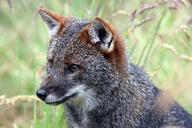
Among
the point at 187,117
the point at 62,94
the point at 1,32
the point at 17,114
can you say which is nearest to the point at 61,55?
the point at 62,94

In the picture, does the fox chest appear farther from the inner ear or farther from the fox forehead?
the inner ear

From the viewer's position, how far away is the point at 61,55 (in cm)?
441

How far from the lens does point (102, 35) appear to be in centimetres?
432

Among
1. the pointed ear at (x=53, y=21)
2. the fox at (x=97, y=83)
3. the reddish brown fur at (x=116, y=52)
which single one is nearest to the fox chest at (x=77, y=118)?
the fox at (x=97, y=83)

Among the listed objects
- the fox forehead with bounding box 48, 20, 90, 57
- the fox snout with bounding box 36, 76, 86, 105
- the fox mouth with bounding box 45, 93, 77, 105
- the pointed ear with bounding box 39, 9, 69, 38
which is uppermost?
the pointed ear with bounding box 39, 9, 69, 38

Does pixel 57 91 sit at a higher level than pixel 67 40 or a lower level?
lower

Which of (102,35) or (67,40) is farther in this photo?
(67,40)

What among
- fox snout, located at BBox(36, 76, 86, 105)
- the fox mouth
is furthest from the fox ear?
the fox mouth

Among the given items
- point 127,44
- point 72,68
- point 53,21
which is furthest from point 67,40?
point 127,44

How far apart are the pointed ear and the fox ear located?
0.56 m

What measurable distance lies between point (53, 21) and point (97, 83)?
43.9 inches

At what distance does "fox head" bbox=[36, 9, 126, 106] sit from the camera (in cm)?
425

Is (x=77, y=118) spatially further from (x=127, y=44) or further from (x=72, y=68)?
(x=127, y=44)

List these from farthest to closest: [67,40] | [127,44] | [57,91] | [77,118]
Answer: [127,44] < [77,118] < [67,40] < [57,91]
